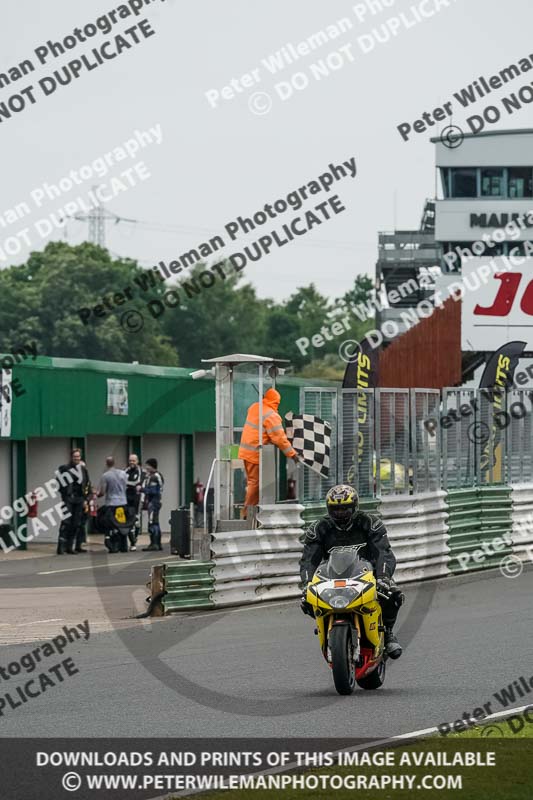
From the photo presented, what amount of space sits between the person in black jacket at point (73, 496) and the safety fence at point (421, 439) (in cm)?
712

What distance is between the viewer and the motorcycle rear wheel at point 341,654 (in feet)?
32.1

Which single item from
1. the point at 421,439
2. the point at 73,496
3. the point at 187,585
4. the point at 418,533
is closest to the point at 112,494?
the point at 73,496

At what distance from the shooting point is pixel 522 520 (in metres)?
21.5

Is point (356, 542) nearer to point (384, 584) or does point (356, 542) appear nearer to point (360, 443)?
point (384, 584)

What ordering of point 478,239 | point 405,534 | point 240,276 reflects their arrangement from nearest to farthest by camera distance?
point 405,534 → point 478,239 → point 240,276

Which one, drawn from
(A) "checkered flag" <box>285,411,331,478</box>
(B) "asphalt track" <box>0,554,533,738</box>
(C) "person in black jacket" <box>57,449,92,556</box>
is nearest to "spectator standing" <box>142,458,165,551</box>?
(C) "person in black jacket" <box>57,449,92,556</box>

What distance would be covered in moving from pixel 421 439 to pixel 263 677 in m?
9.24

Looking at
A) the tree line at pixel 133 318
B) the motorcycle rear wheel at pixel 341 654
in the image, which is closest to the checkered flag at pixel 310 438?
the motorcycle rear wheel at pixel 341 654
